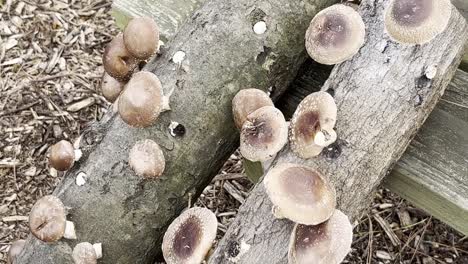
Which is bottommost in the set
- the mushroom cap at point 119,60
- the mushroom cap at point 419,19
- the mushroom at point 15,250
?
the mushroom at point 15,250

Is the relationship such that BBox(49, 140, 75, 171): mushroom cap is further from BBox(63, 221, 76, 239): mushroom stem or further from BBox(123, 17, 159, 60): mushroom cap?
BBox(123, 17, 159, 60): mushroom cap

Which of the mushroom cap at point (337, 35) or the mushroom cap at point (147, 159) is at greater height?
the mushroom cap at point (337, 35)

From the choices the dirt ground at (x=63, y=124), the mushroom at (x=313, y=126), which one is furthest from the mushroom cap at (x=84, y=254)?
the dirt ground at (x=63, y=124)

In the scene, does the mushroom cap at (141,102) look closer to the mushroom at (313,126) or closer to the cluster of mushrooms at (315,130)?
the cluster of mushrooms at (315,130)

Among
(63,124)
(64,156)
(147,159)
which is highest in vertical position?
(147,159)

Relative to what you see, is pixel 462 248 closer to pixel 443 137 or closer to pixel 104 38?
pixel 443 137

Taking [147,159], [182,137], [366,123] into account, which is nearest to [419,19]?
[366,123]

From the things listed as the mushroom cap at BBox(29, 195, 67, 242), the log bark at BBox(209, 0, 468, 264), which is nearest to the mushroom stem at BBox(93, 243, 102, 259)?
the mushroom cap at BBox(29, 195, 67, 242)

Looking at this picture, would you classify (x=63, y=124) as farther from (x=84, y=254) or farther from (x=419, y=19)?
(x=419, y=19)
